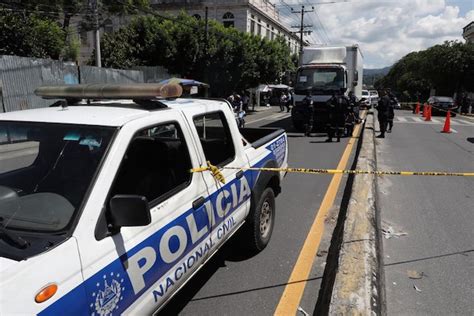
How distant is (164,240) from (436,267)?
3.06 metres

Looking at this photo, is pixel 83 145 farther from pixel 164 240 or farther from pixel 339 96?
pixel 339 96

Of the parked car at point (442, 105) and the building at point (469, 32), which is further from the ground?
the building at point (469, 32)

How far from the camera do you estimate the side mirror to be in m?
2.20

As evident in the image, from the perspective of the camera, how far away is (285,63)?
43312mm

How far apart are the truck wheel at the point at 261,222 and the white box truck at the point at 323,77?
11205 mm

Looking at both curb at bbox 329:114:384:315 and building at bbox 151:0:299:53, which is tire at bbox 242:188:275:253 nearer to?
curb at bbox 329:114:384:315

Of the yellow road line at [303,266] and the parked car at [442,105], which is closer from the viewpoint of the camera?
the yellow road line at [303,266]

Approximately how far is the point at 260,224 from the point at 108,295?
2603 mm

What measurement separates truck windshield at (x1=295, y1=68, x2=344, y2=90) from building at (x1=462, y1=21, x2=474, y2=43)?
61591 mm

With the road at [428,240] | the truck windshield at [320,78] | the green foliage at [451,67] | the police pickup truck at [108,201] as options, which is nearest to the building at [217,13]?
the green foliage at [451,67]

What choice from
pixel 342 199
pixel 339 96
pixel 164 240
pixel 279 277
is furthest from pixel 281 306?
pixel 339 96

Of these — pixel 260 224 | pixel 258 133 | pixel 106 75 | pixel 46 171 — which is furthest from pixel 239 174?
pixel 106 75

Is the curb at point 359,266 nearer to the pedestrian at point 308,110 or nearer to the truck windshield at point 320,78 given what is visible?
the pedestrian at point 308,110

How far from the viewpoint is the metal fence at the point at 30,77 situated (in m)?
14.1
